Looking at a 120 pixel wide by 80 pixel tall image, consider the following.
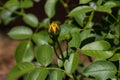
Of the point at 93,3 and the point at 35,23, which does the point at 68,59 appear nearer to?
the point at 93,3

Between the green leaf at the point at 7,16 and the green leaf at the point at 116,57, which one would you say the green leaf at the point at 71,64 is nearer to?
the green leaf at the point at 116,57

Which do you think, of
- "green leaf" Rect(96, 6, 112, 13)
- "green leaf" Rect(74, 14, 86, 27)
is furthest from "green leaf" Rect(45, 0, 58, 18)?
"green leaf" Rect(96, 6, 112, 13)

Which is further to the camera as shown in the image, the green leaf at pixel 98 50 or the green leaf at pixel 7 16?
the green leaf at pixel 7 16

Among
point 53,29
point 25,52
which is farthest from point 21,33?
point 53,29

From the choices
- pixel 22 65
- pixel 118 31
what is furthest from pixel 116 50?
pixel 22 65

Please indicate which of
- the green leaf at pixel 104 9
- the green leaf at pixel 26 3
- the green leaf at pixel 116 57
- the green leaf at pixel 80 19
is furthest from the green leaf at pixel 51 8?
the green leaf at pixel 116 57

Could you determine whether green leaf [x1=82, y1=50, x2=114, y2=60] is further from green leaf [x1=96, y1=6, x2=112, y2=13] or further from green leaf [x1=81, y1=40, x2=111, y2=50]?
green leaf [x1=96, y1=6, x2=112, y2=13]
